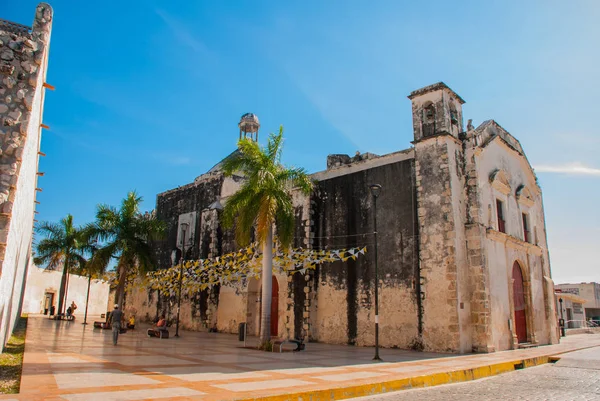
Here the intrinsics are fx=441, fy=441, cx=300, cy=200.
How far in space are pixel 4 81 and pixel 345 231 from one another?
13347mm

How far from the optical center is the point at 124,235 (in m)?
22.8

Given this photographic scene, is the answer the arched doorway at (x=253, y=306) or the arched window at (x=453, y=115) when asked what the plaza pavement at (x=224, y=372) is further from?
the arched window at (x=453, y=115)

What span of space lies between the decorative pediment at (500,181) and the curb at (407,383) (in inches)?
284

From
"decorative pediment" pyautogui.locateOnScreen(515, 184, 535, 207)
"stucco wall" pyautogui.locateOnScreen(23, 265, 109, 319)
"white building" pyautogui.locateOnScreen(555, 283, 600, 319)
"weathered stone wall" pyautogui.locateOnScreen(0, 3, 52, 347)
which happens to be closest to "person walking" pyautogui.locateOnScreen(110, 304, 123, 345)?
"weathered stone wall" pyautogui.locateOnScreen(0, 3, 52, 347)

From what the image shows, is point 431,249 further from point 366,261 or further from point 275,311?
point 275,311

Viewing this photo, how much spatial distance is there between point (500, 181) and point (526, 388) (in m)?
11.2

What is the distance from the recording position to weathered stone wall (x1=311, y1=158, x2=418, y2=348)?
15891 mm

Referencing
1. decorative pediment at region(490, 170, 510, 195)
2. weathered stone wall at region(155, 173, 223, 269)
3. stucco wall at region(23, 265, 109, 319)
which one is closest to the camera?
decorative pediment at region(490, 170, 510, 195)

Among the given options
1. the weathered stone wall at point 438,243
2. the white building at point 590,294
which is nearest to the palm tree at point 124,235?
the weathered stone wall at point 438,243

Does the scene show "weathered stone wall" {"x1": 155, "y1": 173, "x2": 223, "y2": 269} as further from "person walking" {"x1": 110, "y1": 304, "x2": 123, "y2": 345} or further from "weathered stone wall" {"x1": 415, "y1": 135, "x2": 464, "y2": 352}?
"weathered stone wall" {"x1": 415, "y1": 135, "x2": 464, "y2": 352}

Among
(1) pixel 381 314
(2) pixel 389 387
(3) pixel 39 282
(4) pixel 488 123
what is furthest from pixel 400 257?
(3) pixel 39 282

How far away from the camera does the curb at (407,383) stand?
660cm

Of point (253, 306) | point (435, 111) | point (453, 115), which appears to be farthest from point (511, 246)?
point (253, 306)

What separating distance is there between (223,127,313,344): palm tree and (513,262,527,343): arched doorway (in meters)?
9.92
